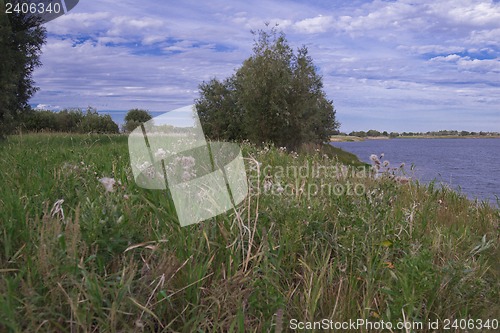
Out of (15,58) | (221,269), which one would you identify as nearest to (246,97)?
(15,58)

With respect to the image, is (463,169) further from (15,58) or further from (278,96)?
(15,58)

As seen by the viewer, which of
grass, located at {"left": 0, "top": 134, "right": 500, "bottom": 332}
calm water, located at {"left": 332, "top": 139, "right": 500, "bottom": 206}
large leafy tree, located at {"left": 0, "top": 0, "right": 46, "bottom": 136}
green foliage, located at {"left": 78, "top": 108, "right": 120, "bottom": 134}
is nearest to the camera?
grass, located at {"left": 0, "top": 134, "right": 500, "bottom": 332}

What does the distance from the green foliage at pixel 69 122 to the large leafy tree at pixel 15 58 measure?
1626 mm

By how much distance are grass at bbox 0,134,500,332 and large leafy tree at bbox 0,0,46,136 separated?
18.8 m

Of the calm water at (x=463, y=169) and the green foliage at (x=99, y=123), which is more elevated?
the green foliage at (x=99, y=123)

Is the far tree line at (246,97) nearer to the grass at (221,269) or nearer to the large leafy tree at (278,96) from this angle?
the large leafy tree at (278,96)

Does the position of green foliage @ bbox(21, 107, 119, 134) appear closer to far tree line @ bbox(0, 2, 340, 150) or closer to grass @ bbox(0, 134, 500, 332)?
far tree line @ bbox(0, 2, 340, 150)

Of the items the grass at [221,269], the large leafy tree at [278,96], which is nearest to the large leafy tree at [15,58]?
the large leafy tree at [278,96]

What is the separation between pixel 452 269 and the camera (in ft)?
10.7

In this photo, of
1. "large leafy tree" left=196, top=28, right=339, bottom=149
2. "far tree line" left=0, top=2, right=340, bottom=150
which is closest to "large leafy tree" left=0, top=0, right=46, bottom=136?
"far tree line" left=0, top=2, right=340, bottom=150

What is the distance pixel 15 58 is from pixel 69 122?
58.6 feet

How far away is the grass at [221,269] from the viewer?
2.60 metres

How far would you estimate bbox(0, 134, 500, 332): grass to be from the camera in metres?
2.60

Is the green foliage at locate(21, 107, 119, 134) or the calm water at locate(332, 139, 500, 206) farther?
the green foliage at locate(21, 107, 119, 134)
